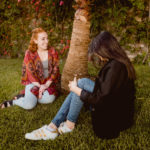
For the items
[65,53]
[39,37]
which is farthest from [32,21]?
[39,37]

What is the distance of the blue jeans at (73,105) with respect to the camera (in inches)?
86.7

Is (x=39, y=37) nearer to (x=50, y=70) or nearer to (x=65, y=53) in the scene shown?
(x=50, y=70)

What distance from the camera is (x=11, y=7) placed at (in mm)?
8320

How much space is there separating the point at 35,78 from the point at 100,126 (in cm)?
175

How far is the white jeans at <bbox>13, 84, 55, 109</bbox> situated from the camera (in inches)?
123

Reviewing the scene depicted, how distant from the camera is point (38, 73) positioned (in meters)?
3.35

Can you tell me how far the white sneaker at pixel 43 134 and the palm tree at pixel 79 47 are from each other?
1.47 meters

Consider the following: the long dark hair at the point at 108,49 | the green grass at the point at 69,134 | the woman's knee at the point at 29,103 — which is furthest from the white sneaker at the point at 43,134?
the long dark hair at the point at 108,49

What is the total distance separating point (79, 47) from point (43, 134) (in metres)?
1.92

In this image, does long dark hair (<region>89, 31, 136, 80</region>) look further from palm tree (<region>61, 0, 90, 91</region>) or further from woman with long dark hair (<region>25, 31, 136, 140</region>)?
palm tree (<region>61, 0, 90, 91</region>)

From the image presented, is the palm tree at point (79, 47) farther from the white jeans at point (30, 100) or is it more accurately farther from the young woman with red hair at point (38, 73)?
the white jeans at point (30, 100)

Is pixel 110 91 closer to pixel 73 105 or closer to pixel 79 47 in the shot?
pixel 73 105

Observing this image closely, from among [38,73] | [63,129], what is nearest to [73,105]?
[63,129]

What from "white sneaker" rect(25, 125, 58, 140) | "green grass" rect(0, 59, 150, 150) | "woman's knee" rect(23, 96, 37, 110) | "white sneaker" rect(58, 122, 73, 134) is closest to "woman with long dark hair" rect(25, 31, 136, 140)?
"green grass" rect(0, 59, 150, 150)
